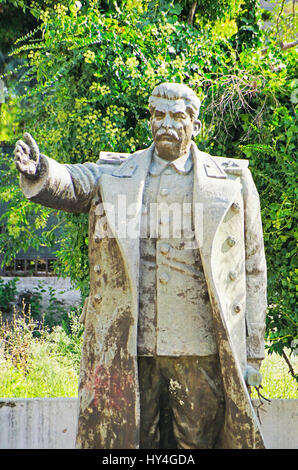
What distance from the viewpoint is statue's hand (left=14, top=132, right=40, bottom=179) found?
2.93 metres

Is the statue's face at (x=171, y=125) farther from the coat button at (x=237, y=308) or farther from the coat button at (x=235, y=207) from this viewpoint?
the coat button at (x=237, y=308)

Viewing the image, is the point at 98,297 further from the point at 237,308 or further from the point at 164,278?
the point at 237,308

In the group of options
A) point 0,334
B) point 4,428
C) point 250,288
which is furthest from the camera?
point 0,334

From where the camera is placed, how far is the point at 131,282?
312 centimetres

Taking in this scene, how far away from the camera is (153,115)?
10.8 feet

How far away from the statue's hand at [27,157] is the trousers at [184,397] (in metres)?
1.04

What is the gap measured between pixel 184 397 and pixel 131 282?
2.05 feet

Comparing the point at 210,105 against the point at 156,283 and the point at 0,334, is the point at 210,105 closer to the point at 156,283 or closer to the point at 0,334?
the point at 156,283

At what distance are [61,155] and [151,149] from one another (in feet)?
7.42

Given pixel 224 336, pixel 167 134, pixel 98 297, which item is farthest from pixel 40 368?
pixel 167 134

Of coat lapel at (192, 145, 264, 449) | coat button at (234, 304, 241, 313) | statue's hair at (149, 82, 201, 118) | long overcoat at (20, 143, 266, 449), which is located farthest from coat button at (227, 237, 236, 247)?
statue's hair at (149, 82, 201, 118)

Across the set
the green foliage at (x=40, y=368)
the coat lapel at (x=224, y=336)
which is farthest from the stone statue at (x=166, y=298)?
the green foliage at (x=40, y=368)

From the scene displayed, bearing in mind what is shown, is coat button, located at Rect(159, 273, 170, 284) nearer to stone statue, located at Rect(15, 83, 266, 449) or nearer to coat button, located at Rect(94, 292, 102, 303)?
stone statue, located at Rect(15, 83, 266, 449)
